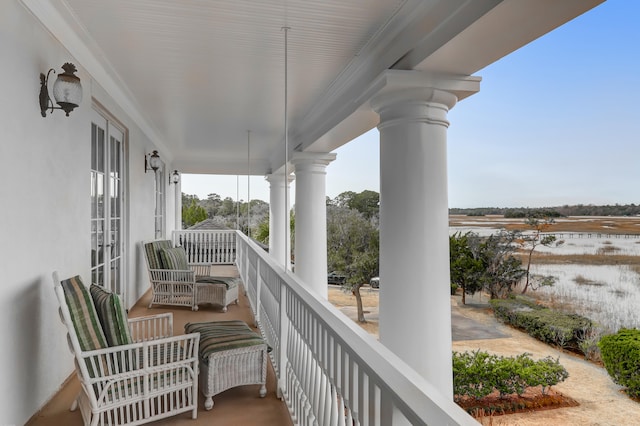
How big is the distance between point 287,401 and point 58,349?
1776mm

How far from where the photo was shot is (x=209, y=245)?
37.5 ft

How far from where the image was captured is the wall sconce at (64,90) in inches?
104

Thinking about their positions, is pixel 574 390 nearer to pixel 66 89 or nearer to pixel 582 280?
pixel 582 280

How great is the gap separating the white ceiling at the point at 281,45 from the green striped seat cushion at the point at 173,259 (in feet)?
6.83

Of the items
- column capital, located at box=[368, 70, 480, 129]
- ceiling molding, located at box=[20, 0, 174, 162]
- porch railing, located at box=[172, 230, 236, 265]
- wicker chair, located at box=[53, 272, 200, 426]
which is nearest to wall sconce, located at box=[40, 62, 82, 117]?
ceiling molding, located at box=[20, 0, 174, 162]

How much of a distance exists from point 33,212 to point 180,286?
343 centimetres

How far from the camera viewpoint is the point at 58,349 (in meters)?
3.06

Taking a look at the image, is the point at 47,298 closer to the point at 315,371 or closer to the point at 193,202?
the point at 315,371

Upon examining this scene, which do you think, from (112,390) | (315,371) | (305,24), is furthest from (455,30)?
(112,390)

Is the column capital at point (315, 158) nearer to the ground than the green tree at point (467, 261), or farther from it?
farther from it

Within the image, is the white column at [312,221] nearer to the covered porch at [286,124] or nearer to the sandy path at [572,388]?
the covered porch at [286,124]

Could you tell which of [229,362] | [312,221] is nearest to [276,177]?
[312,221]

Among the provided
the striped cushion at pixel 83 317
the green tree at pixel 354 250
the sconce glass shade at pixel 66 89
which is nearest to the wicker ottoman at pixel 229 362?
the striped cushion at pixel 83 317

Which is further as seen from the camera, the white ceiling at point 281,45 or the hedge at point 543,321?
the hedge at point 543,321
